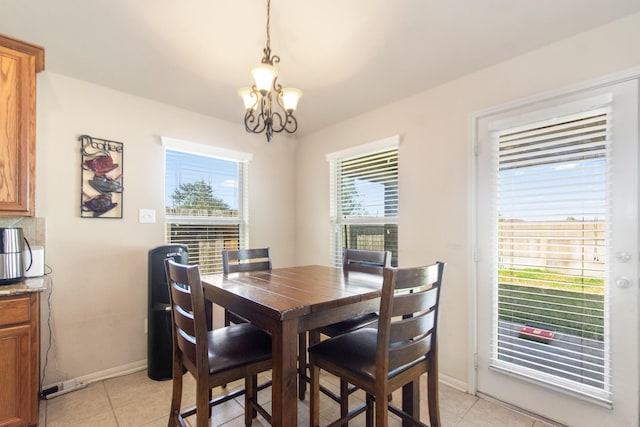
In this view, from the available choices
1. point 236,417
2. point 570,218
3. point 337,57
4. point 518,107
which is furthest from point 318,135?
point 236,417

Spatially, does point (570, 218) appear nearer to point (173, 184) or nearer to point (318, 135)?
point (318, 135)

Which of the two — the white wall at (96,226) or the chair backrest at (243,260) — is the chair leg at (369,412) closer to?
the chair backrest at (243,260)

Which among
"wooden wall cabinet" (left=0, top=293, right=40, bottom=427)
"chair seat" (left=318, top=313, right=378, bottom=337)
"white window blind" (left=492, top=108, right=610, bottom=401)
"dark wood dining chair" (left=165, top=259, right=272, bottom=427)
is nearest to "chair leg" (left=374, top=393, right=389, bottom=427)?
"dark wood dining chair" (left=165, top=259, right=272, bottom=427)

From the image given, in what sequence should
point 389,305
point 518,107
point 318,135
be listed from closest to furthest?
point 389,305
point 518,107
point 318,135

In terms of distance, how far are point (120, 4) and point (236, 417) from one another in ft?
8.53

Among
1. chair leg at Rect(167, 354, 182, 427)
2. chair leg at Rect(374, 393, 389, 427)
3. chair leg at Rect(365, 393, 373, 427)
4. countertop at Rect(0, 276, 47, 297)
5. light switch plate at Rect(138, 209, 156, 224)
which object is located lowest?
chair leg at Rect(365, 393, 373, 427)

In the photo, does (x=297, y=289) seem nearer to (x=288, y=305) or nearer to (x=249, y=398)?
(x=288, y=305)

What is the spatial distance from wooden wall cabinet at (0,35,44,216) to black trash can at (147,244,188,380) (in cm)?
91

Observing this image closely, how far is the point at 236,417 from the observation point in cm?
197

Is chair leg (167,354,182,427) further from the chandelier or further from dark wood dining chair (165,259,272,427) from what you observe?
the chandelier

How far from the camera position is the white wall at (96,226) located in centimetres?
228

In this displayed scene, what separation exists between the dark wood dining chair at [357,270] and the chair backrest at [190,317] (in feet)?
2.80

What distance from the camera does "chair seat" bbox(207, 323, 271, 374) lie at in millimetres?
1430

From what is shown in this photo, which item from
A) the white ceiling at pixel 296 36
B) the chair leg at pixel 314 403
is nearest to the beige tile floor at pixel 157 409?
the chair leg at pixel 314 403
